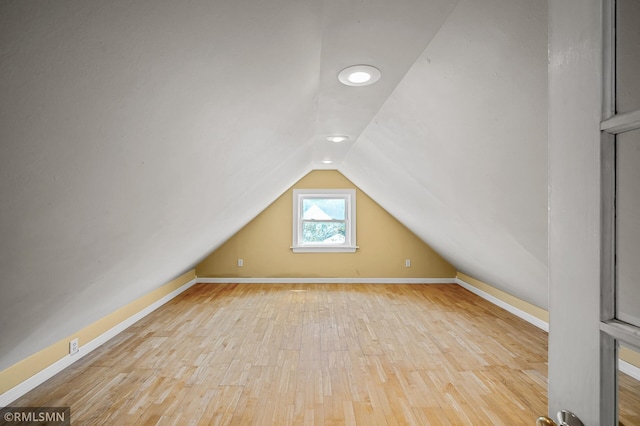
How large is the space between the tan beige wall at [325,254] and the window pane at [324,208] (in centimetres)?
26

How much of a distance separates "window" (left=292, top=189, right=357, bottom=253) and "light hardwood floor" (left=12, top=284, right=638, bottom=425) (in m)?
1.77

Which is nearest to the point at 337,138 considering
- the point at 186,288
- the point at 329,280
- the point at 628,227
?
the point at 628,227

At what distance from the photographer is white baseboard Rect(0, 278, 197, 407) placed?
7.66 ft

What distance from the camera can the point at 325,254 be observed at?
20.3 feet

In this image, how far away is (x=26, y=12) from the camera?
67 cm

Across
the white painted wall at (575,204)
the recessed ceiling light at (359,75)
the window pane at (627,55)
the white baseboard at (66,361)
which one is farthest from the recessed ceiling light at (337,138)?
the white baseboard at (66,361)

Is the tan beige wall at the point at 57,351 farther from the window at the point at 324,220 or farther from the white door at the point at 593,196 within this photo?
the white door at the point at 593,196

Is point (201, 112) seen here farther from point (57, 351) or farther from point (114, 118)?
point (57, 351)

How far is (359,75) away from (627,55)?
4.63ft

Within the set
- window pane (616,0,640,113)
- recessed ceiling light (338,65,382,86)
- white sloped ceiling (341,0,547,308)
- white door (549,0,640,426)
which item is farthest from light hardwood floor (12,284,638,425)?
window pane (616,0,640,113)

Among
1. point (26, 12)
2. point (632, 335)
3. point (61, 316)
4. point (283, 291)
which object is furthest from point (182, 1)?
point (283, 291)

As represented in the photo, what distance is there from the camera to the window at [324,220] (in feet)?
20.3

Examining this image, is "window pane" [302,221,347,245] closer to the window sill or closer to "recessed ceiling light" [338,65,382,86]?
the window sill

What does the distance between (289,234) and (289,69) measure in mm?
4777
